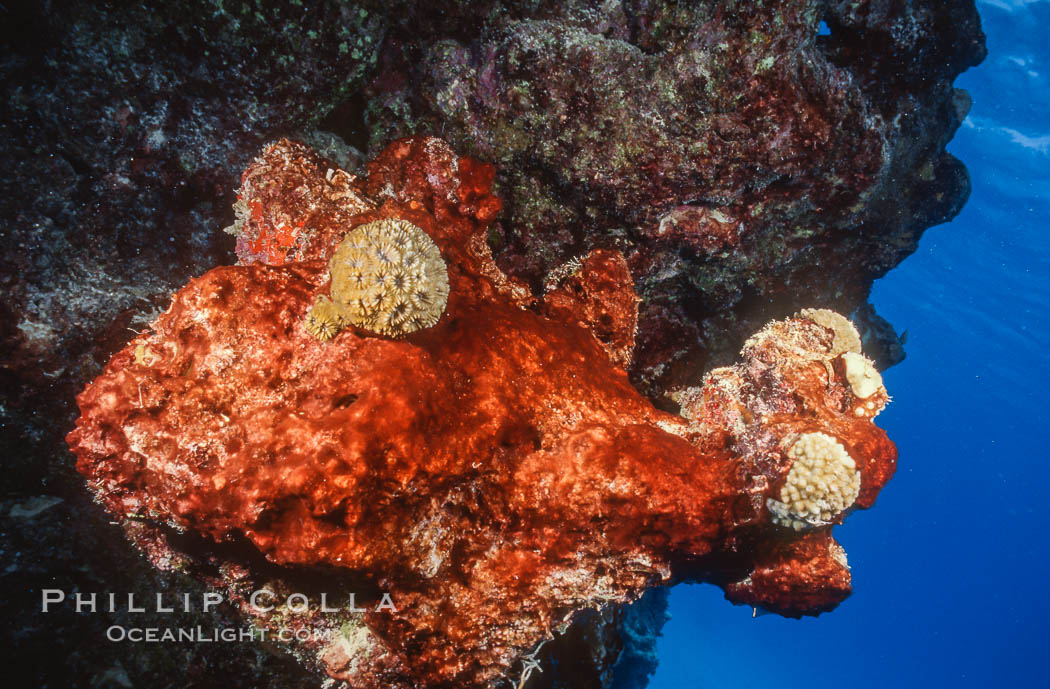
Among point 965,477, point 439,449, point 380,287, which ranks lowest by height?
point 439,449

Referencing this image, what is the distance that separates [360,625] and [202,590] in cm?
115

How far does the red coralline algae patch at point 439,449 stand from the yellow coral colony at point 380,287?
12 cm

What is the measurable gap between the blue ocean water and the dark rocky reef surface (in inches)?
904

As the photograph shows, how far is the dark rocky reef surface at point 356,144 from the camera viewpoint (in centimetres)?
286

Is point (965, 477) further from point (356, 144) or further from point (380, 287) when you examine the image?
point (380, 287)

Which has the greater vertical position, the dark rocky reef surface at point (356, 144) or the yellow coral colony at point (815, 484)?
the dark rocky reef surface at point (356, 144)

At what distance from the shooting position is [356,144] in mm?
4297

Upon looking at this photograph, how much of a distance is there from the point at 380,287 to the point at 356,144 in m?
2.55

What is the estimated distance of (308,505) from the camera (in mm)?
2375

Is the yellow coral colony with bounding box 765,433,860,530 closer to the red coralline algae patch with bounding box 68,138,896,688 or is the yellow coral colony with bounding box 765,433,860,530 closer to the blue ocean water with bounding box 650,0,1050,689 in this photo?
the red coralline algae patch with bounding box 68,138,896,688

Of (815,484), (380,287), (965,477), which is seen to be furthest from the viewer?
(965,477)

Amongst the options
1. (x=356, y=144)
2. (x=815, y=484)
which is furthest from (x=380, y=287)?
(x=815, y=484)

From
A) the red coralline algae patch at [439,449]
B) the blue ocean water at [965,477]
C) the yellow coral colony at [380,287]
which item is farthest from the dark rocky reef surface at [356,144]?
the blue ocean water at [965,477]

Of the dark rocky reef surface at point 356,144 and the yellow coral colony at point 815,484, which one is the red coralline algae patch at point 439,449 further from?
the dark rocky reef surface at point 356,144
